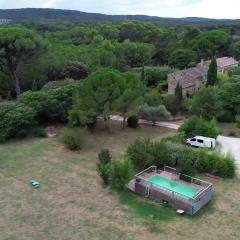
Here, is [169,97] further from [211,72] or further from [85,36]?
[85,36]

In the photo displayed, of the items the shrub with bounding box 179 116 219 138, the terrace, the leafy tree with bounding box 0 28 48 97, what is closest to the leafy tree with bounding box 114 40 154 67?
the leafy tree with bounding box 0 28 48 97

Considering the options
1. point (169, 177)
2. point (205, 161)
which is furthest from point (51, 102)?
point (205, 161)

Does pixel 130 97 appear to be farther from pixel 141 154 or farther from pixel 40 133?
pixel 141 154

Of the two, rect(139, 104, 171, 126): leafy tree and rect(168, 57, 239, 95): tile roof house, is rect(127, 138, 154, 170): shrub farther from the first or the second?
rect(168, 57, 239, 95): tile roof house

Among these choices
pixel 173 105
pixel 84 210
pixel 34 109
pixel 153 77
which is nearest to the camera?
pixel 84 210

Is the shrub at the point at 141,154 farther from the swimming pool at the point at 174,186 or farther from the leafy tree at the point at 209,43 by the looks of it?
the leafy tree at the point at 209,43

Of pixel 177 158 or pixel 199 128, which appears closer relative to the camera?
pixel 177 158
